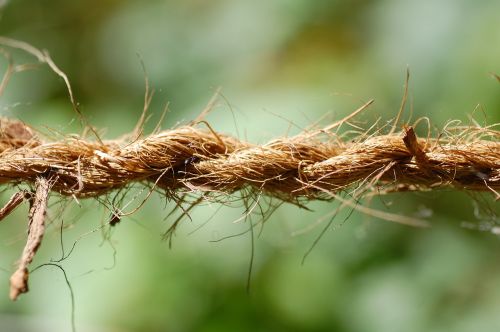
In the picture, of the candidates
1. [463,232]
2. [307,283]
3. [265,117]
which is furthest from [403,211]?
[265,117]

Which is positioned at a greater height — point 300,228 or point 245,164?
point 245,164

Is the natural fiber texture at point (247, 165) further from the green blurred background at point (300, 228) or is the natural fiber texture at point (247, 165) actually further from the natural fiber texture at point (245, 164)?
the green blurred background at point (300, 228)

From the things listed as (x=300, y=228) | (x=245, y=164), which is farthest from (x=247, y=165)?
(x=300, y=228)

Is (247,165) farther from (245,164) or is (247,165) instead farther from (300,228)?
(300,228)

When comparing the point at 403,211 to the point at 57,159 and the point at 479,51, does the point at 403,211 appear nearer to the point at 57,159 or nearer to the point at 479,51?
the point at 479,51

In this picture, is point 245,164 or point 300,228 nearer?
point 245,164

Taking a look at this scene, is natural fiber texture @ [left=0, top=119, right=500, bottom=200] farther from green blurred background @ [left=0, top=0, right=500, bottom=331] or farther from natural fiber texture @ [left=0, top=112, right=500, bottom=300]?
green blurred background @ [left=0, top=0, right=500, bottom=331]
